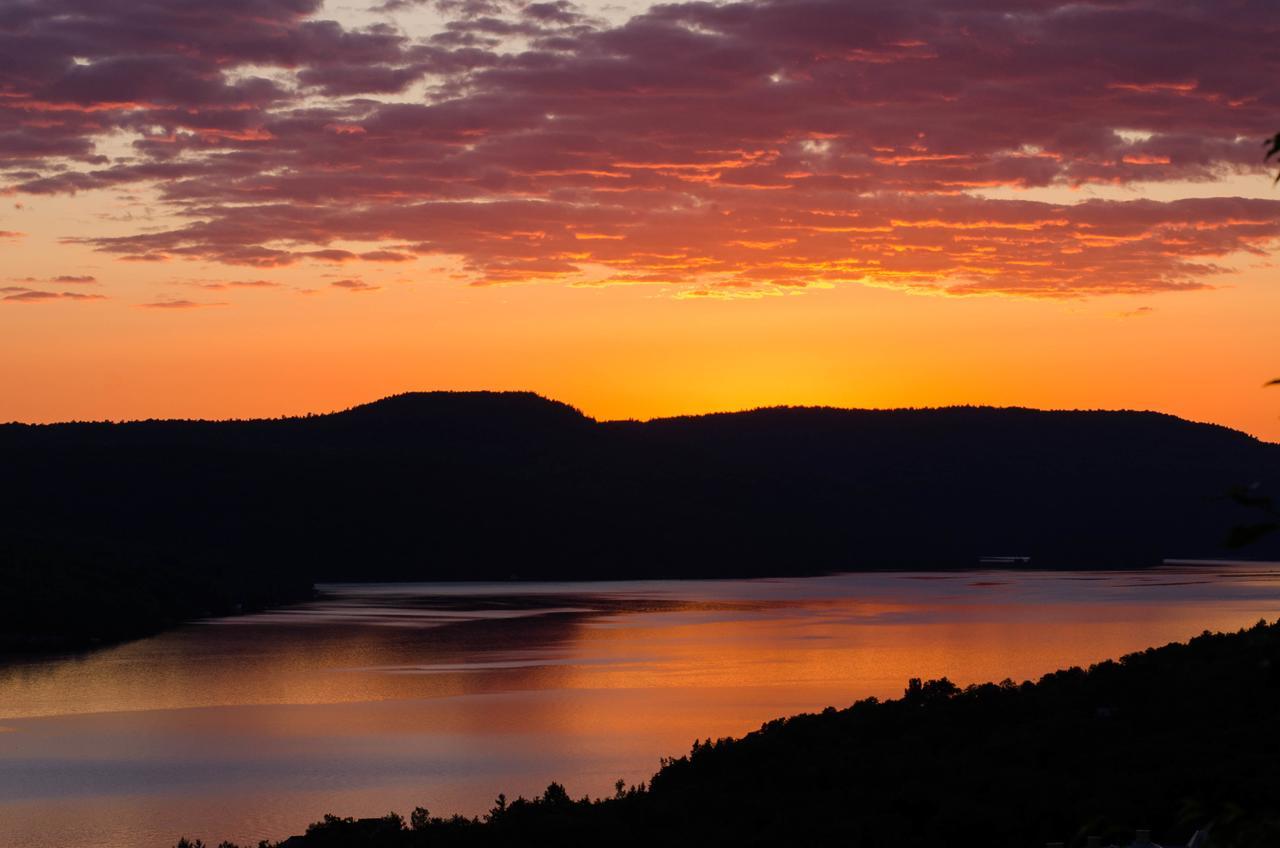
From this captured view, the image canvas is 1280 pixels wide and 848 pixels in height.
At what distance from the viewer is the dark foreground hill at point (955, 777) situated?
84.8ft

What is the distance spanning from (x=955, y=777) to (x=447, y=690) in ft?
134

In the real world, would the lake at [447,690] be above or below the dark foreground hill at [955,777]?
below

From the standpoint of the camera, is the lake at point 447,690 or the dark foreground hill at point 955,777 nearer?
the dark foreground hill at point 955,777

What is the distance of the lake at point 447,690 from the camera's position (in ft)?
142

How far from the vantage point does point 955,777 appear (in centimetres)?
2933

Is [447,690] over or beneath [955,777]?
beneath

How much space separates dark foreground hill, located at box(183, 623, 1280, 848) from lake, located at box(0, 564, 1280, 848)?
9.13 meters

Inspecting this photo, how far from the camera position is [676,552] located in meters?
194

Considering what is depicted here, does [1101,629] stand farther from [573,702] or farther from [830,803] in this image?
[830,803]

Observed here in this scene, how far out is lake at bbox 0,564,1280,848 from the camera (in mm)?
43156

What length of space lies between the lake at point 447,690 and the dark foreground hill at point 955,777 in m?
9.13

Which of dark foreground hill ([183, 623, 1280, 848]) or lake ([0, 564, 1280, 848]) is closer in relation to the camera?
dark foreground hill ([183, 623, 1280, 848])

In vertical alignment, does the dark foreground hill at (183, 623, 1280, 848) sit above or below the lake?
above

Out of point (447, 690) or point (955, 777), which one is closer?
point (955, 777)
